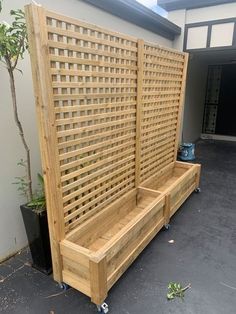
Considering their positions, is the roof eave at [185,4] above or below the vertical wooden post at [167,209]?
above

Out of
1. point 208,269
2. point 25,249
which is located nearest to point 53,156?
point 25,249

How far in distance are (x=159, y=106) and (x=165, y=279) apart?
1.97m

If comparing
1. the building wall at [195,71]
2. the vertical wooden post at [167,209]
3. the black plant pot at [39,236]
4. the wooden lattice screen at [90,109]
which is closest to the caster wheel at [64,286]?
the black plant pot at [39,236]

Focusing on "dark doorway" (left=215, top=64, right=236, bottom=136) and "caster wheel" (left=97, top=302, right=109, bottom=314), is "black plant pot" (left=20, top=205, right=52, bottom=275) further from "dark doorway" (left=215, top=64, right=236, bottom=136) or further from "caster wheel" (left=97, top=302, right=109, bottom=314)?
"dark doorway" (left=215, top=64, right=236, bottom=136)

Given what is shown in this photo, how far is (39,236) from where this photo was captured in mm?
1981

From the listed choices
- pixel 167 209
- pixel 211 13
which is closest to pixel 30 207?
pixel 167 209

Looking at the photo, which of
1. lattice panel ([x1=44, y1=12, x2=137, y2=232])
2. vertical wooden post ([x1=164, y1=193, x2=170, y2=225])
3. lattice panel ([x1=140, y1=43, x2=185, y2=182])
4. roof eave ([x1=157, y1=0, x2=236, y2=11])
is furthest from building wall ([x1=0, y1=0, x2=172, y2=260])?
roof eave ([x1=157, y1=0, x2=236, y2=11])

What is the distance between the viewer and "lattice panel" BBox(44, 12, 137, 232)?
5.44 ft

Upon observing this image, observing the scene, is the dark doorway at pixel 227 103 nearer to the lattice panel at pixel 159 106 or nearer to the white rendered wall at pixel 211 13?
the white rendered wall at pixel 211 13

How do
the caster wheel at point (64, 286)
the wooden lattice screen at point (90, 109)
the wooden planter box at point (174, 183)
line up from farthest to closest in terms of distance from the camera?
the wooden planter box at point (174, 183) → the caster wheel at point (64, 286) → the wooden lattice screen at point (90, 109)

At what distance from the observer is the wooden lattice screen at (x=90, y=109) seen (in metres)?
1.56

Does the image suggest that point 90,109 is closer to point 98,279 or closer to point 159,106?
point 98,279

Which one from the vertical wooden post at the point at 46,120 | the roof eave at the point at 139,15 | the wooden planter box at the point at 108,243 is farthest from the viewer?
the roof eave at the point at 139,15

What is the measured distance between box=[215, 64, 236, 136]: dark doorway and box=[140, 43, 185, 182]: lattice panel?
4.21m
